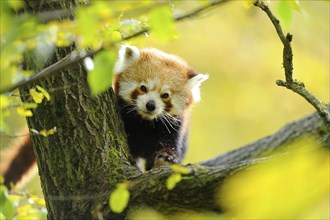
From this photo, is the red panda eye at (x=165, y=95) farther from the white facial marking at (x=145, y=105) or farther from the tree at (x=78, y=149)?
the tree at (x=78, y=149)

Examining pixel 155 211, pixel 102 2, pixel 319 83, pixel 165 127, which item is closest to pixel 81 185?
pixel 155 211

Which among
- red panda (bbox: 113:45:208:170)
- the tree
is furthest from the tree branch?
red panda (bbox: 113:45:208:170)

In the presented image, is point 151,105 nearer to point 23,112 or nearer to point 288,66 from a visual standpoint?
point 23,112

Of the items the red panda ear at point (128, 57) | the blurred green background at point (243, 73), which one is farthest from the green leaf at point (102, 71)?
the blurred green background at point (243, 73)

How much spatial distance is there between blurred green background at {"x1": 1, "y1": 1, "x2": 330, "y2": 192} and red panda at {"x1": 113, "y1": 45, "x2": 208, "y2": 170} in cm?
364

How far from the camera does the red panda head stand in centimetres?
471

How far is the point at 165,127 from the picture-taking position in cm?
479

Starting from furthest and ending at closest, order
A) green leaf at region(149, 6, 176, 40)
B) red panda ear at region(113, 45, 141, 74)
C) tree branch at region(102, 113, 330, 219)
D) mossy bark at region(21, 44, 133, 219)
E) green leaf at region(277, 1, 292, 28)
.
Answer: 1. red panda ear at region(113, 45, 141, 74)
2. mossy bark at region(21, 44, 133, 219)
3. tree branch at region(102, 113, 330, 219)
4. green leaf at region(277, 1, 292, 28)
5. green leaf at region(149, 6, 176, 40)

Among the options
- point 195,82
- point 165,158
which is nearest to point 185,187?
point 165,158

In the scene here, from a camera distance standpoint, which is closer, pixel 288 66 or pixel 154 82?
pixel 288 66

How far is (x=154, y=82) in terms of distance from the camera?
496 centimetres

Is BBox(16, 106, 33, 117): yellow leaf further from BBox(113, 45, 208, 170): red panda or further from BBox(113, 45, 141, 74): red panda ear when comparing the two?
BBox(113, 45, 141, 74): red panda ear

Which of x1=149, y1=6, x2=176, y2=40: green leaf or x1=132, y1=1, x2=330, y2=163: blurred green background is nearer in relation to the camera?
x1=149, y1=6, x2=176, y2=40: green leaf

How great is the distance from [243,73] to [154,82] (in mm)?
6160
